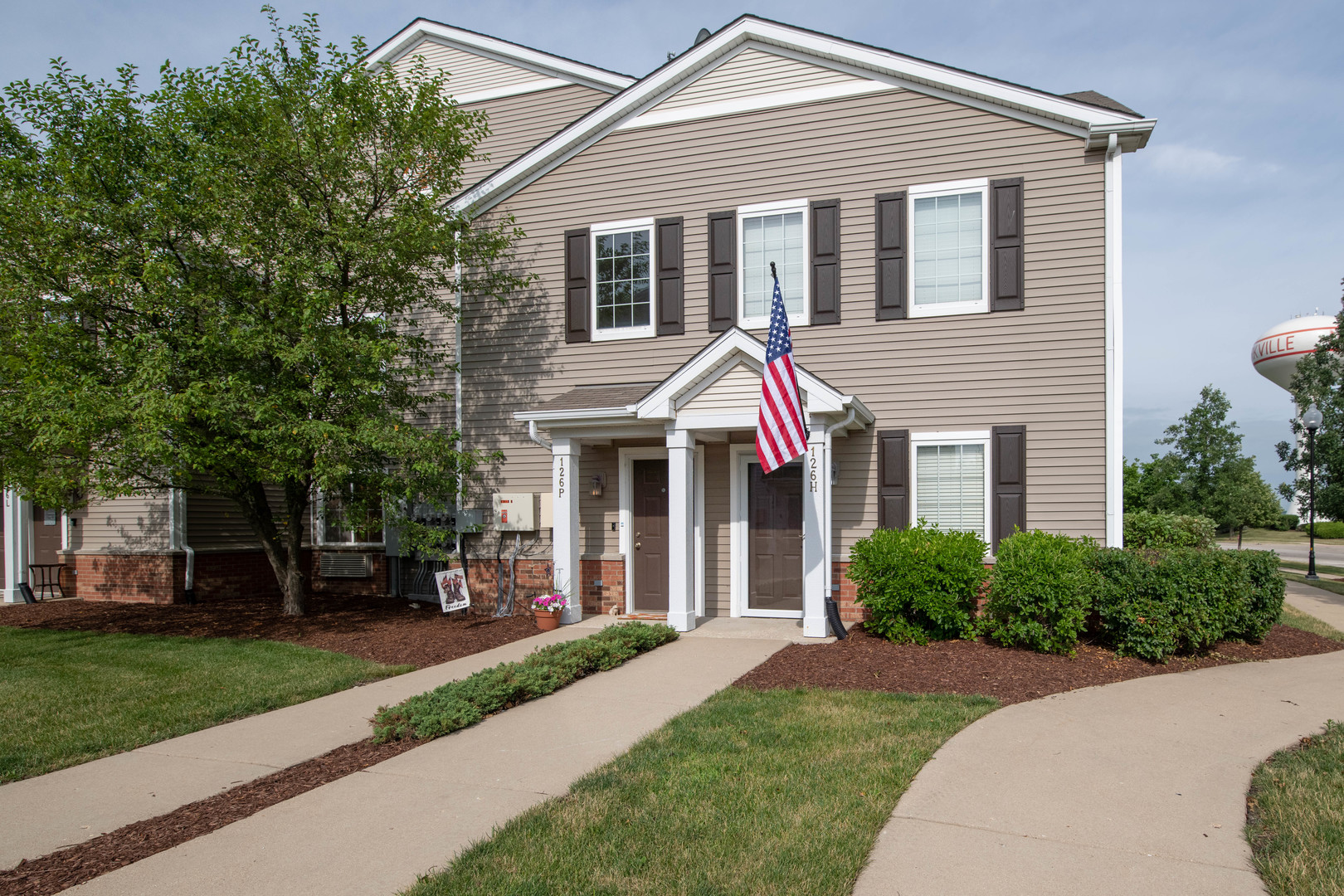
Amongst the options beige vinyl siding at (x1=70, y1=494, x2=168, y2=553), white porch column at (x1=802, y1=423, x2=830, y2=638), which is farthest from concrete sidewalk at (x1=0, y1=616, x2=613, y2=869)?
beige vinyl siding at (x1=70, y1=494, x2=168, y2=553)

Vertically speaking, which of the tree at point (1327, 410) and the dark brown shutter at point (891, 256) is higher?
the dark brown shutter at point (891, 256)

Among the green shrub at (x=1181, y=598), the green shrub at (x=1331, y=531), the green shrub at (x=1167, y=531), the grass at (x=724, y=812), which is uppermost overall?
the green shrub at (x=1167, y=531)

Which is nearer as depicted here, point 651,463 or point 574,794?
point 574,794

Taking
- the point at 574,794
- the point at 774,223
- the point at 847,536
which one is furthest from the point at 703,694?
the point at 774,223

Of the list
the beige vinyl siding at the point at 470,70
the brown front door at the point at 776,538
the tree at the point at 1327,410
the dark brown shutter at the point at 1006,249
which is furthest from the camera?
the tree at the point at 1327,410

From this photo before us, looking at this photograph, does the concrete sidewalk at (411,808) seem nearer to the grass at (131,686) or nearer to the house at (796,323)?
the grass at (131,686)

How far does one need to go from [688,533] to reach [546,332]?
362cm

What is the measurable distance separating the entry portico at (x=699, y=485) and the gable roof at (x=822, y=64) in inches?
127

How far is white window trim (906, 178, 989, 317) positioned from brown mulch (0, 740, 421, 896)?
7.36 meters

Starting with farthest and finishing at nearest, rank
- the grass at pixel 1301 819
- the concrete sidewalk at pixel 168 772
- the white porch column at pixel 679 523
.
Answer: the white porch column at pixel 679 523 < the concrete sidewalk at pixel 168 772 < the grass at pixel 1301 819

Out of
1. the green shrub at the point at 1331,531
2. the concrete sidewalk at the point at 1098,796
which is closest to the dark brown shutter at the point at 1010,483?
the concrete sidewalk at the point at 1098,796

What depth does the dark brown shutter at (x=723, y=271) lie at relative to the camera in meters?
10.7

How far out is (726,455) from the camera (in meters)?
10.8

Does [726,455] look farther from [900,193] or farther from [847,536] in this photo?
[900,193]
